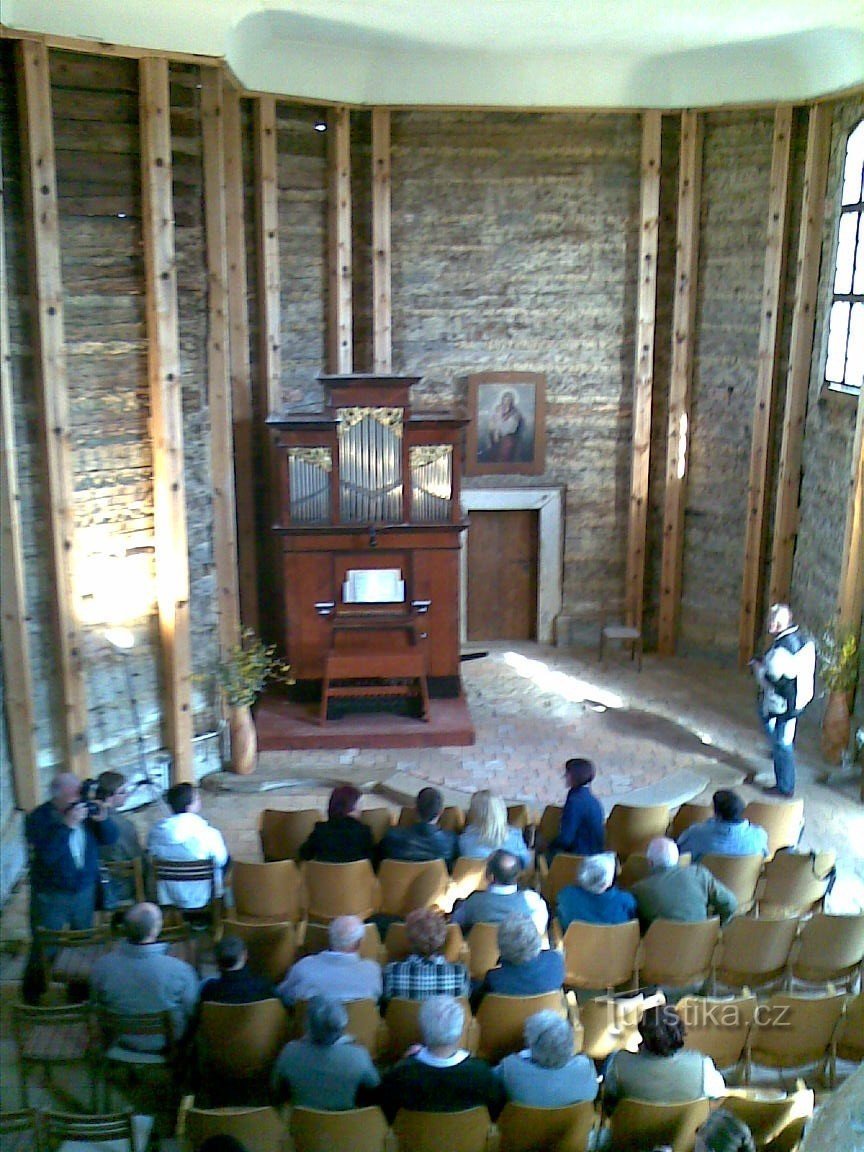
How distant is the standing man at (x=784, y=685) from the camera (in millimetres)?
9242

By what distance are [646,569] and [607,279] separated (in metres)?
3.06

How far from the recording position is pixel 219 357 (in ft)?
31.0

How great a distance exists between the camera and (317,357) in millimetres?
11852

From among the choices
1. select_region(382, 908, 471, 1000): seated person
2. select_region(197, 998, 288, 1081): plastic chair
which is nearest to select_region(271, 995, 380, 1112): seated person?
select_region(197, 998, 288, 1081): plastic chair

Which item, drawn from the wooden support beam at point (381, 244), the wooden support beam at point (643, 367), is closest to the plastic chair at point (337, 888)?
the wooden support beam at point (381, 244)

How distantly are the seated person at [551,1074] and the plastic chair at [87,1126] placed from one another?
1.39 metres

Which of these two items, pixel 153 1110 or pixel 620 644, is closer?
pixel 153 1110

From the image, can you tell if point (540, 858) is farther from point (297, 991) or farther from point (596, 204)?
point (596, 204)

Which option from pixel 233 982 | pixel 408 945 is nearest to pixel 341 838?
pixel 408 945

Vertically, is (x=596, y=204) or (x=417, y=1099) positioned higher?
(x=596, y=204)

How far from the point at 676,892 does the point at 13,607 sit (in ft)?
15.3

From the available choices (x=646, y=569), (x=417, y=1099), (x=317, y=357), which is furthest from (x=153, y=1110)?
(x=646, y=569)

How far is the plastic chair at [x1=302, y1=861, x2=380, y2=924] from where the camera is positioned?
6477 mm

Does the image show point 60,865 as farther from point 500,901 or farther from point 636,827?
point 636,827
